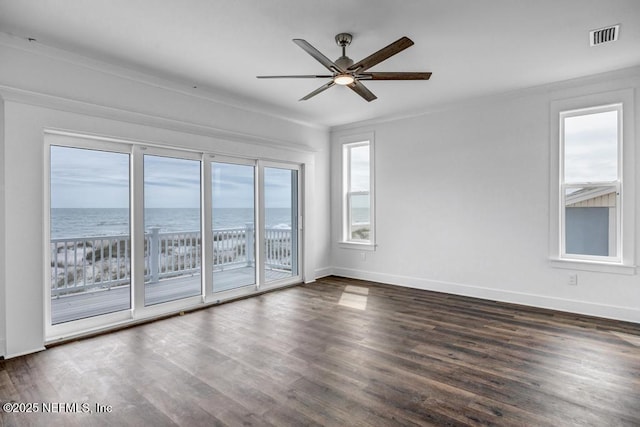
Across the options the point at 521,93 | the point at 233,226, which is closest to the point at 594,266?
the point at 521,93

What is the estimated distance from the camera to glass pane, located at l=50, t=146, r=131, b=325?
136 inches

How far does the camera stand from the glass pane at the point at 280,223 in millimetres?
5426

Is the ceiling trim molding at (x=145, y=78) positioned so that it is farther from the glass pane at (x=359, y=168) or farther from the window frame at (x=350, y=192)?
the glass pane at (x=359, y=168)

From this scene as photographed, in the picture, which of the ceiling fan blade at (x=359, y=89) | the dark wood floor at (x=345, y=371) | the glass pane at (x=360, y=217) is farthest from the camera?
the glass pane at (x=360, y=217)

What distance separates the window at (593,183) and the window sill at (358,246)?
2.62 m

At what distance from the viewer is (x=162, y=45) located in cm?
322

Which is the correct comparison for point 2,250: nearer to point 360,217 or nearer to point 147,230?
point 147,230

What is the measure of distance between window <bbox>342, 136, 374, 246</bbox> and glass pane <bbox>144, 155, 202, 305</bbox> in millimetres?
2818

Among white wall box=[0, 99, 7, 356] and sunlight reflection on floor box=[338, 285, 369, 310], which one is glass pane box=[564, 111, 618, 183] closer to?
sunlight reflection on floor box=[338, 285, 369, 310]

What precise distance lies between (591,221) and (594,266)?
0.54 meters

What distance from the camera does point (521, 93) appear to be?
14.8ft

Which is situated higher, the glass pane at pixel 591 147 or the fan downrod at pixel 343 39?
the fan downrod at pixel 343 39

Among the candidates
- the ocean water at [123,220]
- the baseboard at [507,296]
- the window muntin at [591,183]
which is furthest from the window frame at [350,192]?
the window muntin at [591,183]

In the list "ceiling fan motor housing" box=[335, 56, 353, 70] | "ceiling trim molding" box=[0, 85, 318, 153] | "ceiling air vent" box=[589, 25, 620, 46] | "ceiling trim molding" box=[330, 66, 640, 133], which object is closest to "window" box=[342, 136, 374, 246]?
"ceiling trim molding" box=[330, 66, 640, 133]
